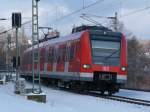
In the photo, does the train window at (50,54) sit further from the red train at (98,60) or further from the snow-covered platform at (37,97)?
the snow-covered platform at (37,97)

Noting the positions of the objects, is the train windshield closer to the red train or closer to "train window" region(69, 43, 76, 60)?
the red train

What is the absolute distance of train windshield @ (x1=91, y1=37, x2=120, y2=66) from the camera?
85.0 ft

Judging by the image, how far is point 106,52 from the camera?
2608 centimetres

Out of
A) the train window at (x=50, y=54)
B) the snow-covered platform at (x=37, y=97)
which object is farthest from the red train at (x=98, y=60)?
the train window at (x=50, y=54)

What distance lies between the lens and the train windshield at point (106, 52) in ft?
85.0

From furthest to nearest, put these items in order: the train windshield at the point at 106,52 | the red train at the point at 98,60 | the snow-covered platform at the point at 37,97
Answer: the train windshield at the point at 106,52
the red train at the point at 98,60
the snow-covered platform at the point at 37,97

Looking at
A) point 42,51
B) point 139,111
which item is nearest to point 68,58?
point 42,51

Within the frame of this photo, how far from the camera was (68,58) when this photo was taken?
28.6m

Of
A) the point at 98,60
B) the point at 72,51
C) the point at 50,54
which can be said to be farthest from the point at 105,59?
the point at 50,54

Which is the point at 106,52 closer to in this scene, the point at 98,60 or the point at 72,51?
the point at 98,60

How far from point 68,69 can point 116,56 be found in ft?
10.7

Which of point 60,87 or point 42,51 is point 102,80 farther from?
point 42,51

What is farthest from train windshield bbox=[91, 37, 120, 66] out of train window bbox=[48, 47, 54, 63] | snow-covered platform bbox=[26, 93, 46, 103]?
train window bbox=[48, 47, 54, 63]

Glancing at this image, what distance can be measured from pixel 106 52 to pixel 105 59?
0.38 metres
